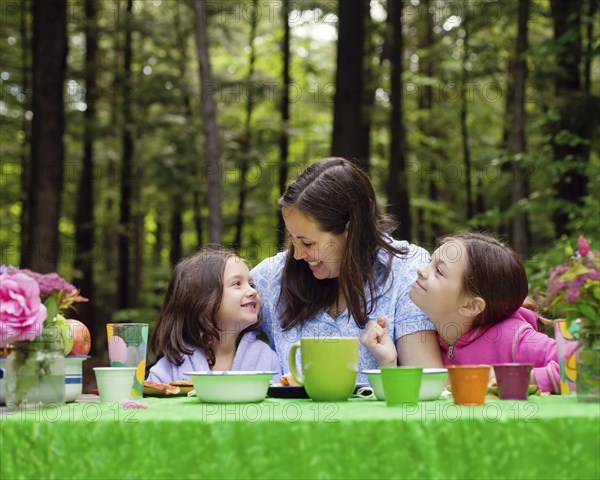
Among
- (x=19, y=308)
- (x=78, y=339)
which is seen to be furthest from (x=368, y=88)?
(x=19, y=308)

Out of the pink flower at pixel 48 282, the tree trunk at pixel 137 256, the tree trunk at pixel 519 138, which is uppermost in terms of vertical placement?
the tree trunk at pixel 519 138

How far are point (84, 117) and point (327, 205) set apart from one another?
36.4 feet

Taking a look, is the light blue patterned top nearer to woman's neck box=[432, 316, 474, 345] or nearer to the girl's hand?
woman's neck box=[432, 316, 474, 345]

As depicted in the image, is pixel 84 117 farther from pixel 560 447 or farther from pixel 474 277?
pixel 560 447

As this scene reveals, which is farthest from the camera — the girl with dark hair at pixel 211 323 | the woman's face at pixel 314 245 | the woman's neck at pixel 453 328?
the woman's face at pixel 314 245

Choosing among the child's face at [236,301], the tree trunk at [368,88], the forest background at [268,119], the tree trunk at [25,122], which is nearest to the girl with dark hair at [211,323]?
the child's face at [236,301]

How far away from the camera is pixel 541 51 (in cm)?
877

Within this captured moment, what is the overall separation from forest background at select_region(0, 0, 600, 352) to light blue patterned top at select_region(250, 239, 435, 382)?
4436 mm

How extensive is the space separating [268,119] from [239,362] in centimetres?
1306

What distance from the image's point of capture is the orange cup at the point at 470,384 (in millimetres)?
1926

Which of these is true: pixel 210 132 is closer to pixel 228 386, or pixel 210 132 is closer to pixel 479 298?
pixel 479 298

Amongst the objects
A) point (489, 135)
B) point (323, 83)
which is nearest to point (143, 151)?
point (323, 83)

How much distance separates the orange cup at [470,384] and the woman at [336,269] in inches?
47.9

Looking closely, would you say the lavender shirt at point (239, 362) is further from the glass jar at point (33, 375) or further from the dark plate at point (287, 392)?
the glass jar at point (33, 375)
